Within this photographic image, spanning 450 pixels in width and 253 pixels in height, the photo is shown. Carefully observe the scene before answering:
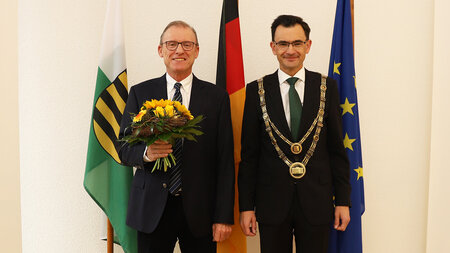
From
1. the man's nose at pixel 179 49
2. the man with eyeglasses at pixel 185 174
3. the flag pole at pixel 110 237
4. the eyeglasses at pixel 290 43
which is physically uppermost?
the eyeglasses at pixel 290 43

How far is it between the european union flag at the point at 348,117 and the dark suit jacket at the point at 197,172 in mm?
889

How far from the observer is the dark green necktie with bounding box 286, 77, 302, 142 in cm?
215

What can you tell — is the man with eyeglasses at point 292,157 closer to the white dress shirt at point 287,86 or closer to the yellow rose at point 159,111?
the white dress shirt at point 287,86

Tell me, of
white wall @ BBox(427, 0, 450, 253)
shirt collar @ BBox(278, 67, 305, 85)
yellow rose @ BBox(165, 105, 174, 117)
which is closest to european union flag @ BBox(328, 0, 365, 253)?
shirt collar @ BBox(278, 67, 305, 85)

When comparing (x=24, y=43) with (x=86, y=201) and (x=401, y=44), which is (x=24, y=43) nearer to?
(x=86, y=201)

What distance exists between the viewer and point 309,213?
81.3 inches

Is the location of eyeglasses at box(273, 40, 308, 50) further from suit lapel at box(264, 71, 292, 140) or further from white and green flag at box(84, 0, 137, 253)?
white and green flag at box(84, 0, 137, 253)

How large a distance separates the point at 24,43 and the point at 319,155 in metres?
2.29

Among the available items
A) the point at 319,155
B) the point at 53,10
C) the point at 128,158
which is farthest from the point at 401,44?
the point at 53,10

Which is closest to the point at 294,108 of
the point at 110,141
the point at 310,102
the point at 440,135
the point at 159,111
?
the point at 310,102

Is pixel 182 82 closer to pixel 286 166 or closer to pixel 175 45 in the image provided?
pixel 175 45

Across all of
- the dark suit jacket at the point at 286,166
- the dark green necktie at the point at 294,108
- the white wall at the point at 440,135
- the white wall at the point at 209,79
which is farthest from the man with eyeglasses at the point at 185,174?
the white wall at the point at 440,135

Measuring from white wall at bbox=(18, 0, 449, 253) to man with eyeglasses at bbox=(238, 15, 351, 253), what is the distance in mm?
884

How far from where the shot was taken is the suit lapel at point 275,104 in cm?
214
